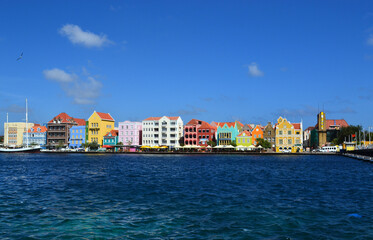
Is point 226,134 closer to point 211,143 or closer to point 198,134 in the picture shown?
point 211,143

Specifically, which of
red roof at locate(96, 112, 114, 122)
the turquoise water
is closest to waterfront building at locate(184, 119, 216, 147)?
red roof at locate(96, 112, 114, 122)

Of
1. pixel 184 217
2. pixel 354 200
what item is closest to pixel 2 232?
pixel 184 217

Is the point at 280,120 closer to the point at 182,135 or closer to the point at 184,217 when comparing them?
the point at 182,135

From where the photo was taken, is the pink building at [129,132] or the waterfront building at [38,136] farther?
the waterfront building at [38,136]

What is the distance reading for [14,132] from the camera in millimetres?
177875

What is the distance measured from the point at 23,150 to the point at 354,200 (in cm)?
13781

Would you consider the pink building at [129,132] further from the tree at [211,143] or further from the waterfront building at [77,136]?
the tree at [211,143]

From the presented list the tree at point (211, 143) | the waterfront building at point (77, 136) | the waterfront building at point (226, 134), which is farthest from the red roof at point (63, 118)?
the waterfront building at point (226, 134)

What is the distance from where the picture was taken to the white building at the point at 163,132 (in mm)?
139625

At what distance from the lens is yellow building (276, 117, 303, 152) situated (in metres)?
127

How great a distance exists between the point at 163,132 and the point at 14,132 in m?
84.3

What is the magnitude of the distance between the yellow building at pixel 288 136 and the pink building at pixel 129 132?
54882 millimetres

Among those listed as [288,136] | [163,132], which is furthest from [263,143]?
[163,132]

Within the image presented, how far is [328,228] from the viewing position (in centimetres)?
1669
